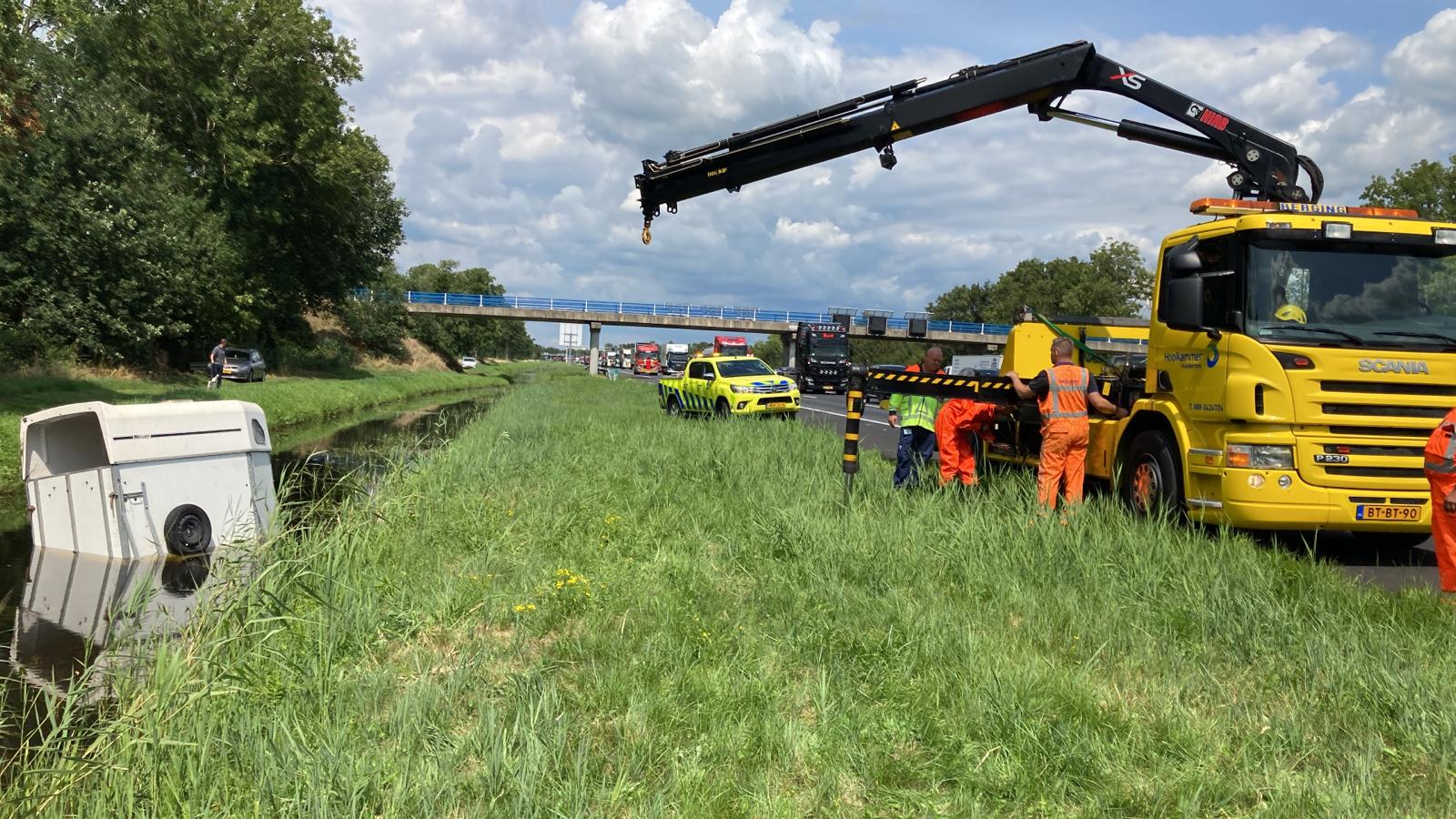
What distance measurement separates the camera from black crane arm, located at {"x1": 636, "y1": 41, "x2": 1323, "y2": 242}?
28.9ft

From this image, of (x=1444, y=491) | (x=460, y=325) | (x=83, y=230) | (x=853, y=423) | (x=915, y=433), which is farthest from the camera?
(x=460, y=325)

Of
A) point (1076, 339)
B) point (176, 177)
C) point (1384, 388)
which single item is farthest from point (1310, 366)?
point (176, 177)

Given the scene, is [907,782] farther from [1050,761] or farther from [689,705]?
[689,705]

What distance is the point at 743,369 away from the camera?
817 inches

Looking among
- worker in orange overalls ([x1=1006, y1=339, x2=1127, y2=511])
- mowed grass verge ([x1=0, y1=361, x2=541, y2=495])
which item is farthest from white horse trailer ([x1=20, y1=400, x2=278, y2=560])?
worker in orange overalls ([x1=1006, y1=339, x2=1127, y2=511])

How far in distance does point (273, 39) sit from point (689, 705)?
→ 3749 cm

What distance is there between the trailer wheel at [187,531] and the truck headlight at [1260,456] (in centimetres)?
940

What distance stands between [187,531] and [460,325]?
8582 cm

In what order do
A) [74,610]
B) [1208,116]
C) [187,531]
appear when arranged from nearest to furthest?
[74,610]
[1208,116]
[187,531]

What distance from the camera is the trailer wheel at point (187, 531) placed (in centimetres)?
890

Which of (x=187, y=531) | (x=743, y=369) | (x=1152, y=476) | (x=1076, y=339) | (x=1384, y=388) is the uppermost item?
(x=1076, y=339)

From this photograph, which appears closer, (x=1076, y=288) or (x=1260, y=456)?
(x=1260, y=456)

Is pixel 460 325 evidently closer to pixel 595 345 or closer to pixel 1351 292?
pixel 595 345

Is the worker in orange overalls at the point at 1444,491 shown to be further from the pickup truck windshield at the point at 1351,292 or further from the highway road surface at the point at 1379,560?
the pickup truck windshield at the point at 1351,292
